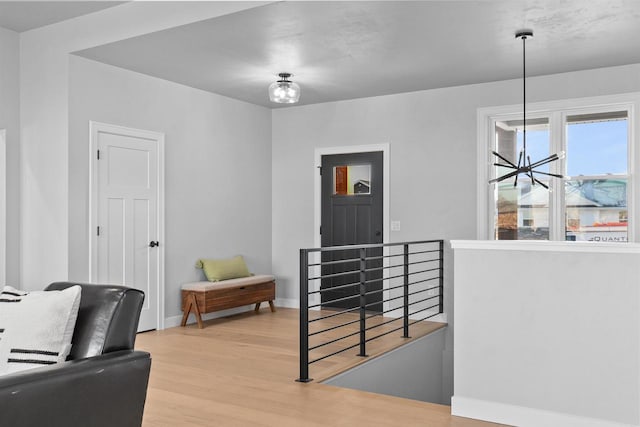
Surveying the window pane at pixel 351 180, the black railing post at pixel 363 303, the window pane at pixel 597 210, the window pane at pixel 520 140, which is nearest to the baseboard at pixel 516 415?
the black railing post at pixel 363 303

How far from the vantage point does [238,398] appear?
146 inches

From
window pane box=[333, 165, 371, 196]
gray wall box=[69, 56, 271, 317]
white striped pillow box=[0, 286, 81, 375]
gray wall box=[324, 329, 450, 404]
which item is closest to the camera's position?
white striped pillow box=[0, 286, 81, 375]

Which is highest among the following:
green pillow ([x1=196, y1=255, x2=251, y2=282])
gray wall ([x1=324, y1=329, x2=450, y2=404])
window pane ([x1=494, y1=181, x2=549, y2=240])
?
window pane ([x1=494, y1=181, x2=549, y2=240])

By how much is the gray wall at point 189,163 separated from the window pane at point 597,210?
3721 mm

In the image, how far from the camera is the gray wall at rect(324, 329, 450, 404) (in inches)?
178

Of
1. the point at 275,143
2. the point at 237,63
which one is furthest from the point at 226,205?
the point at 237,63

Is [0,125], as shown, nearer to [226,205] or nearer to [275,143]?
[226,205]

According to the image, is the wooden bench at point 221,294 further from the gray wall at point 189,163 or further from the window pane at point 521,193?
the window pane at point 521,193

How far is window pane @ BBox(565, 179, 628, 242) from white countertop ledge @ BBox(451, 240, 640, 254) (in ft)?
8.71

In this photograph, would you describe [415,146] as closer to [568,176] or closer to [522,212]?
[522,212]

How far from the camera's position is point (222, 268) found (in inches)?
257

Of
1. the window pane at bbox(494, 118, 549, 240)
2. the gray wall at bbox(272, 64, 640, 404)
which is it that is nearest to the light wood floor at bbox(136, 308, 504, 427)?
the gray wall at bbox(272, 64, 640, 404)

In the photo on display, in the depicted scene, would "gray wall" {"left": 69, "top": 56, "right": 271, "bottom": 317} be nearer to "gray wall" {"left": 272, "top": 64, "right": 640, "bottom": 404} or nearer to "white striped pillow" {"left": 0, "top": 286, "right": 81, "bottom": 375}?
"gray wall" {"left": 272, "top": 64, "right": 640, "bottom": 404}

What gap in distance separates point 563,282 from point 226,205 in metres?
4.42
